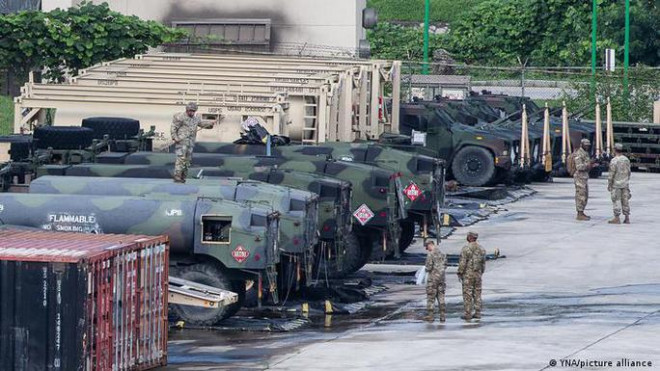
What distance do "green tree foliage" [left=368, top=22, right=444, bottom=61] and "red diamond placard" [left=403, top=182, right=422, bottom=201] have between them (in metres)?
39.5

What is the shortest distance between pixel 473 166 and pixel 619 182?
22.7ft

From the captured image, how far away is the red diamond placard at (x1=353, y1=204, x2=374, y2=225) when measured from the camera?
27.2 meters

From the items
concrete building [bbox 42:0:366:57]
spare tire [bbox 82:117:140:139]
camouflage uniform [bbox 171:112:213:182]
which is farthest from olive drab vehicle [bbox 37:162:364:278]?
concrete building [bbox 42:0:366:57]

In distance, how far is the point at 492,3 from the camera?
7262 cm

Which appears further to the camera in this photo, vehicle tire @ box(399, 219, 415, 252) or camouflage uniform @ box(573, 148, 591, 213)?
camouflage uniform @ box(573, 148, 591, 213)

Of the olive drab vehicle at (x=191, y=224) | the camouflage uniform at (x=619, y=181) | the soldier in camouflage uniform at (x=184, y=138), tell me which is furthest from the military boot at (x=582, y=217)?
the olive drab vehicle at (x=191, y=224)

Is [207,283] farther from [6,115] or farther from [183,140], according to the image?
[6,115]

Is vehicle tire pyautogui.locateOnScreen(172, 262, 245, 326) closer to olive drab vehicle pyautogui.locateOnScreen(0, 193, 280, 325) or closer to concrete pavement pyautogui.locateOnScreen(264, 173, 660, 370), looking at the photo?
olive drab vehicle pyautogui.locateOnScreen(0, 193, 280, 325)

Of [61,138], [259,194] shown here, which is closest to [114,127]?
[61,138]

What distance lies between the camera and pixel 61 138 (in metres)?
28.9

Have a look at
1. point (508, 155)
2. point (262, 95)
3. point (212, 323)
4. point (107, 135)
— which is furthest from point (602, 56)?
point (212, 323)

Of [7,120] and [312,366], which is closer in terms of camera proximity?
[312,366]

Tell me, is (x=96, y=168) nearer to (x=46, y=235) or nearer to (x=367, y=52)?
(x=46, y=235)

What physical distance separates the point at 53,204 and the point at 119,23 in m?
22.7
